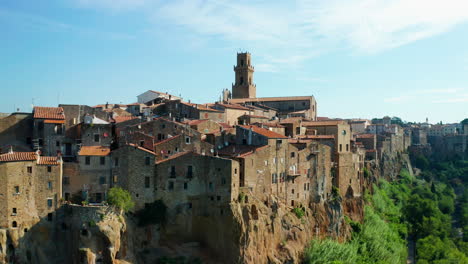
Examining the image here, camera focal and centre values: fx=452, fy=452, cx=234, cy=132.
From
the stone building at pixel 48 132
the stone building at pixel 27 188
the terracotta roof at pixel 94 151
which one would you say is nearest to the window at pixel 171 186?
the terracotta roof at pixel 94 151

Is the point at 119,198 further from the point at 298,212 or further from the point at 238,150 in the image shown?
the point at 298,212

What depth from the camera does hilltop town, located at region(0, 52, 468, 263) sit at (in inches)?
1566

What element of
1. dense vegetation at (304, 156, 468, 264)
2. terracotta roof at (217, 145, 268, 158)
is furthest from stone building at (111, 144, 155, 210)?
dense vegetation at (304, 156, 468, 264)

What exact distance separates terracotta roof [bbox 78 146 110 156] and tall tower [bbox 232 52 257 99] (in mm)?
59237

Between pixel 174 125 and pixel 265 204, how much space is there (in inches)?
501

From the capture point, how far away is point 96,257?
39219mm

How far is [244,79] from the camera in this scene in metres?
101

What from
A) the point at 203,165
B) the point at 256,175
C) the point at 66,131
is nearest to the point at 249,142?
the point at 256,175

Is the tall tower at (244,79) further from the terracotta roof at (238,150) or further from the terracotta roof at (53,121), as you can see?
the terracotta roof at (53,121)

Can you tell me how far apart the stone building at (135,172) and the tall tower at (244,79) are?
59.8 meters

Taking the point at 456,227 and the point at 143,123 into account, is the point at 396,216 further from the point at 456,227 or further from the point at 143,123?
the point at 143,123

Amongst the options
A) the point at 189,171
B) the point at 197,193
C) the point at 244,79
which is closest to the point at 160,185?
the point at 189,171

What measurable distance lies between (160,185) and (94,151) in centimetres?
706

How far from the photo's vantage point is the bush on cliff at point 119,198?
1577 inches
